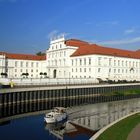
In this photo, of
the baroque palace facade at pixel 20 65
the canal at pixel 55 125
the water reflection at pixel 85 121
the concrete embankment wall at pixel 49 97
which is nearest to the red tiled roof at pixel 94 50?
the concrete embankment wall at pixel 49 97

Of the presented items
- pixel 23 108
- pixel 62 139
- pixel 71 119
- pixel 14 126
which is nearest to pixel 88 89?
pixel 23 108

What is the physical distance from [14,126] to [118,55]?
63315 millimetres

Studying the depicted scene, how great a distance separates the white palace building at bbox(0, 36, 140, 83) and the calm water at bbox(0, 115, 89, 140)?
4330 cm

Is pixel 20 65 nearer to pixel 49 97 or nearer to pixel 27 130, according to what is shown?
pixel 49 97

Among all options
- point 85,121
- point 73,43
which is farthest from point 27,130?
point 73,43

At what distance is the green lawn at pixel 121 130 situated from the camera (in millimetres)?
22312

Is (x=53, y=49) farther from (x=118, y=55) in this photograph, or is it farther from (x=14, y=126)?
(x=14, y=126)

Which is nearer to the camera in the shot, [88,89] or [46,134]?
[46,134]

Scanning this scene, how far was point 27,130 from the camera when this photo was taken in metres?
31.9

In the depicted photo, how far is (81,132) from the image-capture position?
1176 inches

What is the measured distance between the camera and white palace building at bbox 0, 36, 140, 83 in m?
85.5

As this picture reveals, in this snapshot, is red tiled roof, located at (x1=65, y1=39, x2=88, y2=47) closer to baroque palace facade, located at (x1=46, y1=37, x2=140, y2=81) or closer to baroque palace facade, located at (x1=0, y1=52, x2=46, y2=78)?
baroque palace facade, located at (x1=46, y1=37, x2=140, y2=81)

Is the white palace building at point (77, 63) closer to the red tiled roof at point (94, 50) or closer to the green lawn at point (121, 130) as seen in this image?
the red tiled roof at point (94, 50)

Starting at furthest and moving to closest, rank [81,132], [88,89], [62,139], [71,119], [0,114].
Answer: [88,89], [0,114], [71,119], [81,132], [62,139]
